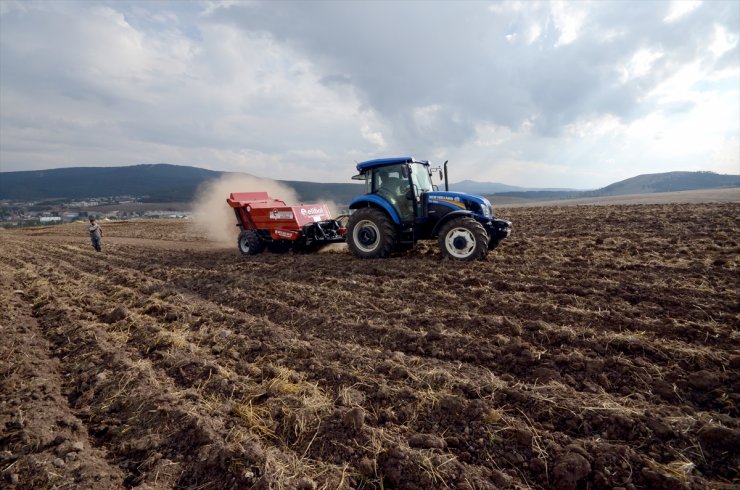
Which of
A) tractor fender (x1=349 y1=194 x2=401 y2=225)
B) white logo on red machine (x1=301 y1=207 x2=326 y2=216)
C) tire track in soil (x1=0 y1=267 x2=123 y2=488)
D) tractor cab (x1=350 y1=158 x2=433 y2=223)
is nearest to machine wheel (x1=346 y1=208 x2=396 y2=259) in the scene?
tractor fender (x1=349 y1=194 x2=401 y2=225)

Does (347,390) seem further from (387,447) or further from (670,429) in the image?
(670,429)

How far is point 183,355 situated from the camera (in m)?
3.68

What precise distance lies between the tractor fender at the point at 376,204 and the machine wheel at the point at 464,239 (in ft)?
3.70

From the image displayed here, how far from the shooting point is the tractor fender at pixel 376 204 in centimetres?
797

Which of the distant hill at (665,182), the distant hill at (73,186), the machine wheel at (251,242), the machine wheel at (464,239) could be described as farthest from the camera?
Result: the distant hill at (73,186)

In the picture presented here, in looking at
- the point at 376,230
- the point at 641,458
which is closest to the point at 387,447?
the point at 641,458

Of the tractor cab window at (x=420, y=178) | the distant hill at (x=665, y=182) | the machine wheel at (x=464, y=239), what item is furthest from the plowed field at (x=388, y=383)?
the distant hill at (x=665, y=182)

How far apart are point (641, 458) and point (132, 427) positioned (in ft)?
10.7

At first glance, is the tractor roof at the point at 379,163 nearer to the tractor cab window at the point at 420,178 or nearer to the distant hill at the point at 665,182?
the tractor cab window at the point at 420,178

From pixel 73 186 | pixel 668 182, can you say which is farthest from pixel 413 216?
pixel 73 186

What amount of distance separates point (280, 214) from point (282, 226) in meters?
0.32

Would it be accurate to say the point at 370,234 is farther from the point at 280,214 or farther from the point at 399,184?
the point at 280,214

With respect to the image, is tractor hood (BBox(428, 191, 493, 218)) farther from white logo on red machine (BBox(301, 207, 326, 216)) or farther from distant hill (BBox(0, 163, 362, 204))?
distant hill (BBox(0, 163, 362, 204))

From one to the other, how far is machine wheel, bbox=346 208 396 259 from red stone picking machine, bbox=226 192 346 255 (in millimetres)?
1182
